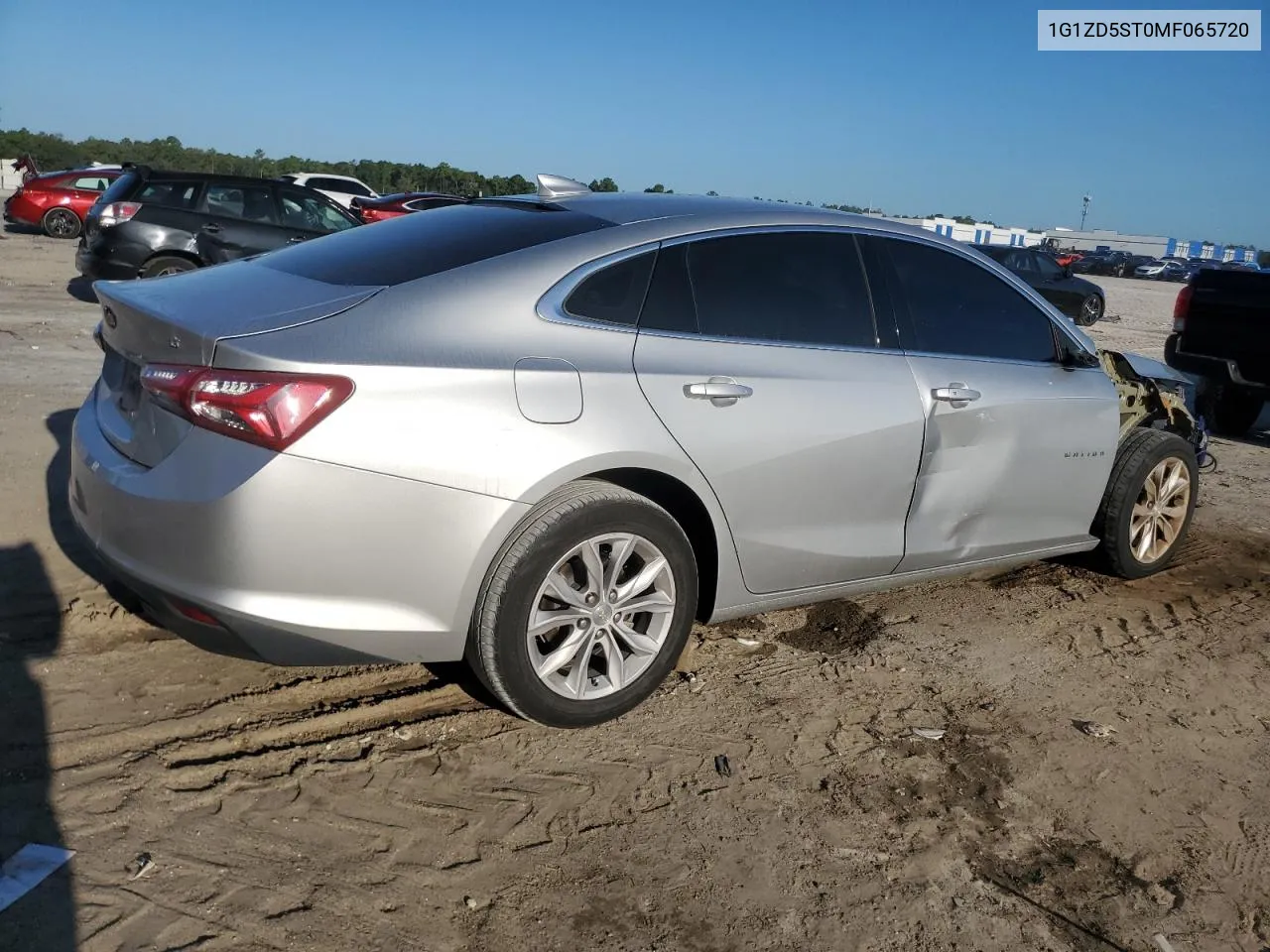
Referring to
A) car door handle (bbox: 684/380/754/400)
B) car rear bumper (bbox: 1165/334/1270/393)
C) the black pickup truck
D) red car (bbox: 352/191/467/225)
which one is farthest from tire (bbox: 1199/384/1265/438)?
red car (bbox: 352/191/467/225)

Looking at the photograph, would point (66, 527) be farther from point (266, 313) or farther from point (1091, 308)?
point (1091, 308)

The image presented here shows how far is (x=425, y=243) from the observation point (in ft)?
11.5

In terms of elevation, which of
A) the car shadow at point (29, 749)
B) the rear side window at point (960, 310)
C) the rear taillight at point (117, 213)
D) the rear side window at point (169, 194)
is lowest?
the car shadow at point (29, 749)

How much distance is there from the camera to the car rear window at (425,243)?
10.7 feet

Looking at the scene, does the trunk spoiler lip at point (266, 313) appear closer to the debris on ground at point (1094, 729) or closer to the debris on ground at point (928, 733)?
the debris on ground at point (928, 733)

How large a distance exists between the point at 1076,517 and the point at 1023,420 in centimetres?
73

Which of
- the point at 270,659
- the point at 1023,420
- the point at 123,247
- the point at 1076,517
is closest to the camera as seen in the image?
the point at 270,659

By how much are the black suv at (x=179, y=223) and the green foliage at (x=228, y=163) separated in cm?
4068

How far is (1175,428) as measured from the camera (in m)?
5.48

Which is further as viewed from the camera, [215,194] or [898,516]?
[215,194]

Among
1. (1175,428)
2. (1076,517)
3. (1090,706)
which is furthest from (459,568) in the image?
(1175,428)

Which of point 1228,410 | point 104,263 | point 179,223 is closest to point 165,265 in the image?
point 179,223

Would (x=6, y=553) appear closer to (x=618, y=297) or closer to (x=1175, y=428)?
(x=618, y=297)

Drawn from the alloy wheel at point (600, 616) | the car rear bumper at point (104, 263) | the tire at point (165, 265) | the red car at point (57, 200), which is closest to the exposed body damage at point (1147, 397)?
the alloy wheel at point (600, 616)
